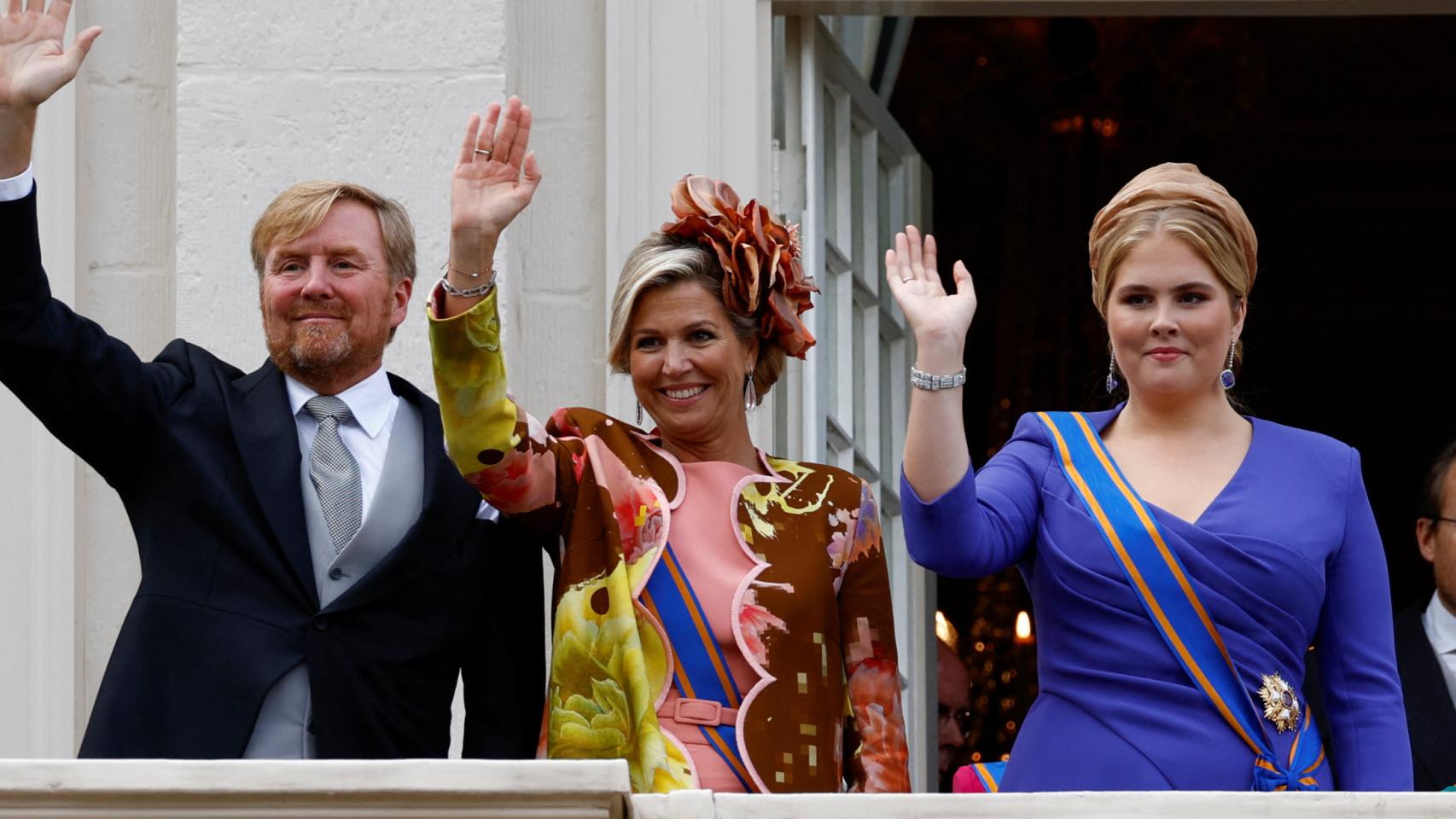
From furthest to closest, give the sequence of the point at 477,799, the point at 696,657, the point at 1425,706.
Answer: the point at 1425,706, the point at 696,657, the point at 477,799

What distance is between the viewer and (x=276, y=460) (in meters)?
3.45

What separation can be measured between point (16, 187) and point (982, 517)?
1376 mm

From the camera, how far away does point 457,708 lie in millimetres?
4316

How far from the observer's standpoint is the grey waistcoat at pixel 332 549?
132 inches

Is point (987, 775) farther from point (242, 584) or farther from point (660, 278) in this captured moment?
point (242, 584)

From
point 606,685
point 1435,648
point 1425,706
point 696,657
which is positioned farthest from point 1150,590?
point 1435,648

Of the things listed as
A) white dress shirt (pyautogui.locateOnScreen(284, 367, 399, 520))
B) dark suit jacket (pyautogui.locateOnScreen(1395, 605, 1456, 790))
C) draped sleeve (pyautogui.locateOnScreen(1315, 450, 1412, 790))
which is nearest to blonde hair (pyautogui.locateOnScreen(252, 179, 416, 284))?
white dress shirt (pyautogui.locateOnScreen(284, 367, 399, 520))

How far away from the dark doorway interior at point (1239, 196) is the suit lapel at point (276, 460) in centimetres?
470

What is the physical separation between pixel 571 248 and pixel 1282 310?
5.35 metres

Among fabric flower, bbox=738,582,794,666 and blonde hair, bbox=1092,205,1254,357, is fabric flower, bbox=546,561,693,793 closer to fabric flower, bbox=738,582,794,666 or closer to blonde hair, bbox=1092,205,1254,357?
fabric flower, bbox=738,582,794,666

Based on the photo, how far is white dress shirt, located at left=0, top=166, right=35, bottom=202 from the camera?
3.25 meters

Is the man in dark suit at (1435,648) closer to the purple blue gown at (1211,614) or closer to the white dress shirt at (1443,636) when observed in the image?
the white dress shirt at (1443,636)

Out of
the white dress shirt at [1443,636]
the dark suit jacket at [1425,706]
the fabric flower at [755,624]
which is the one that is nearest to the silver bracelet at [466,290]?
the fabric flower at [755,624]

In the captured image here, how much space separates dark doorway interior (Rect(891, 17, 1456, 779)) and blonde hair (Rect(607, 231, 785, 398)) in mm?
4503
